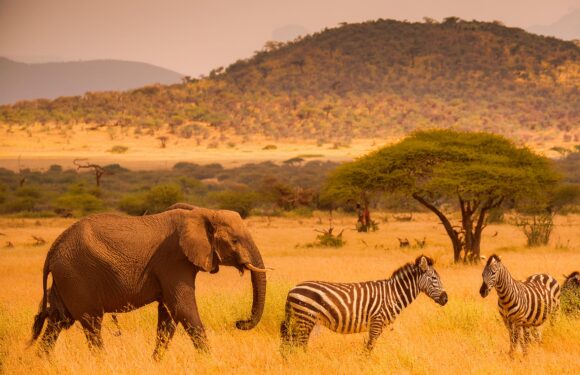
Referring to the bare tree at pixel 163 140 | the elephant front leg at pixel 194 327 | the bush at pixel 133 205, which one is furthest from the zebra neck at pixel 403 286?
the bare tree at pixel 163 140

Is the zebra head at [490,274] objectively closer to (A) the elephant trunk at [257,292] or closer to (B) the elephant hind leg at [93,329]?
(A) the elephant trunk at [257,292]

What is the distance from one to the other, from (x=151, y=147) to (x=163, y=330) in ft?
284

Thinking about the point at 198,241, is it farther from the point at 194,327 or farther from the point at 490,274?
the point at 490,274

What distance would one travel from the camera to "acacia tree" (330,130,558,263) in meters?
23.2

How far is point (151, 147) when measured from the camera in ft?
309

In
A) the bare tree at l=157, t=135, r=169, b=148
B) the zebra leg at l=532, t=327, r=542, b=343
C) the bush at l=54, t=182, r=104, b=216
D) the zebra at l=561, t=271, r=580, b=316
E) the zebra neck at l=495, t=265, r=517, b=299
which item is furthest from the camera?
the bare tree at l=157, t=135, r=169, b=148

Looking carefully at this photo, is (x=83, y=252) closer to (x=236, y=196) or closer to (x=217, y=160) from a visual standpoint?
(x=236, y=196)

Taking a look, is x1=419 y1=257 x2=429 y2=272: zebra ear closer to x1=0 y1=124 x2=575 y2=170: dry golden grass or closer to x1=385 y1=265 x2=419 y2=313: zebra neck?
x1=385 y1=265 x2=419 y2=313: zebra neck

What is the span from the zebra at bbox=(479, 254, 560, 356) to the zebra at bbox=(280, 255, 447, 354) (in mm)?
665

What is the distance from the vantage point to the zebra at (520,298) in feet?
29.1

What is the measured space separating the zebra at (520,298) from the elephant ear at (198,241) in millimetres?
3184

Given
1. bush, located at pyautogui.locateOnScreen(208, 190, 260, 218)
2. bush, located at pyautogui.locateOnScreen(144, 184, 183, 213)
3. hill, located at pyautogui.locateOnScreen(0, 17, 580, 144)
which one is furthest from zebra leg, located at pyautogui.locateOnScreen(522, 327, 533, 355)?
hill, located at pyautogui.locateOnScreen(0, 17, 580, 144)

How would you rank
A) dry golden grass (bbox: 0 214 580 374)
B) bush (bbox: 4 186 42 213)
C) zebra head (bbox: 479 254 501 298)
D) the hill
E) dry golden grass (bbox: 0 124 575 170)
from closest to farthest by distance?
dry golden grass (bbox: 0 214 580 374)
zebra head (bbox: 479 254 501 298)
bush (bbox: 4 186 42 213)
dry golden grass (bbox: 0 124 575 170)
the hill

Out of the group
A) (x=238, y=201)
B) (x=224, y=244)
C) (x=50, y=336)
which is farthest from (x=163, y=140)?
(x=224, y=244)
